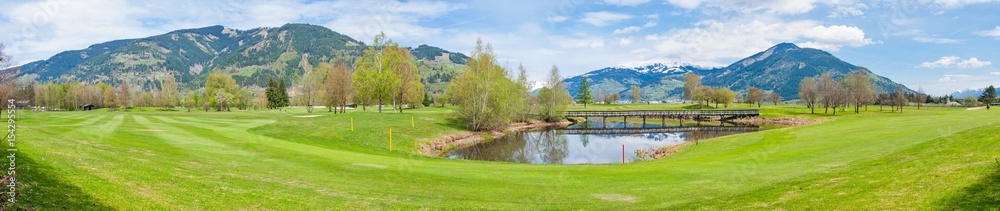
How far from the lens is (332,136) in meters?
39.9

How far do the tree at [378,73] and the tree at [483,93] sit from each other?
1189cm

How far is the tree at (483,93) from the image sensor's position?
62.7 m

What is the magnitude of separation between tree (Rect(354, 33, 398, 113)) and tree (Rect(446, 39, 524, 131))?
39.0 ft

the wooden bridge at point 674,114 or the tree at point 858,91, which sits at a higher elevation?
the tree at point 858,91

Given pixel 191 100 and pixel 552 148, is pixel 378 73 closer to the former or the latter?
pixel 552 148

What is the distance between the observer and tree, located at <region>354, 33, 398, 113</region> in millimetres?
69188

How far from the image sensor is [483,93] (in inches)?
2474

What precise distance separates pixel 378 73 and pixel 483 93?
1852 cm

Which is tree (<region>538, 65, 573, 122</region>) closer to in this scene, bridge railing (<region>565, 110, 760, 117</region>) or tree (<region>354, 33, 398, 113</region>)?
bridge railing (<region>565, 110, 760, 117</region>)

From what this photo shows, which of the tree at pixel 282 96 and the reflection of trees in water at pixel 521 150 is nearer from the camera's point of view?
Answer: the reflection of trees in water at pixel 521 150

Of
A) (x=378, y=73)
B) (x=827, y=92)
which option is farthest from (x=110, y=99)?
(x=827, y=92)

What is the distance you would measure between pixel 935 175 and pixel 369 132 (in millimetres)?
41503

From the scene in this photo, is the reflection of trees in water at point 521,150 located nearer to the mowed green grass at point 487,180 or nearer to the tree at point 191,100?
the mowed green grass at point 487,180

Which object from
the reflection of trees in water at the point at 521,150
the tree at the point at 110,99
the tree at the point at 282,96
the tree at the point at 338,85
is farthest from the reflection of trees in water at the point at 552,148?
the tree at the point at 110,99
